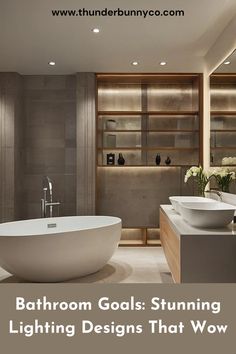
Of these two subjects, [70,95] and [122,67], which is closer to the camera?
[122,67]

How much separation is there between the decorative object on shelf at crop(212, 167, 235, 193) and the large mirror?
3 cm

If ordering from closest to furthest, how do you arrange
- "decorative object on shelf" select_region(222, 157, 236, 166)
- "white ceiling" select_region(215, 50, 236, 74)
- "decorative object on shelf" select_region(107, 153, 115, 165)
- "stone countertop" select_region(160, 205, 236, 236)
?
"stone countertop" select_region(160, 205, 236, 236), "white ceiling" select_region(215, 50, 236, 74), "decorative object on shelf" select_region(222, 157, 236, 166), "decorative object on shelf" select_region(107, 153, 115, 165)

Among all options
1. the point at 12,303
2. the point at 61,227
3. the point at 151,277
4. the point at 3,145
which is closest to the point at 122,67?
the point at 3,145

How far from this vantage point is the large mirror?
10.1ft

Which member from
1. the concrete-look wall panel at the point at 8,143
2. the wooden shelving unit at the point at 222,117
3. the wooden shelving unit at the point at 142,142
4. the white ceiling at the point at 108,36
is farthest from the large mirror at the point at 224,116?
the concrete-look wall panel at the point at 8,143

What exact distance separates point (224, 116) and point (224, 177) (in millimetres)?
614

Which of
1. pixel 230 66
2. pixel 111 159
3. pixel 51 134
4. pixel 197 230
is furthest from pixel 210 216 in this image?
pixel 51 134

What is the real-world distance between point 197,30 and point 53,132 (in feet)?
7.80

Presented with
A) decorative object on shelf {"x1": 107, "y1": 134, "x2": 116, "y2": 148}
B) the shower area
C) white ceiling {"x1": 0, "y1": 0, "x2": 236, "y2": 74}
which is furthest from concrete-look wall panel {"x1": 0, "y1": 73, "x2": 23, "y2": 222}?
decorative object on shelf {"x1": 107, "y1": 134, "x2": 116, "y2": 148}

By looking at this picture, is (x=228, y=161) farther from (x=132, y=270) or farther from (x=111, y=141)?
(x=111, y=141)

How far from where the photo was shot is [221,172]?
3193 mm

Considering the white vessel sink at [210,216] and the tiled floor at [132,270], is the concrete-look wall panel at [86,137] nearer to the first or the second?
the tiled floor at [132,270]

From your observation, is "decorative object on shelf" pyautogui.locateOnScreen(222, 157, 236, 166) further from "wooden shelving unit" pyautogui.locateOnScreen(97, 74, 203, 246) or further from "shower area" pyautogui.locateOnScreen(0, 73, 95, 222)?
"shower area" pyautogui.locateOnScreen(0, 73, 95, 222)

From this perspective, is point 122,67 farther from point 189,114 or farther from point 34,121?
point 34,121
